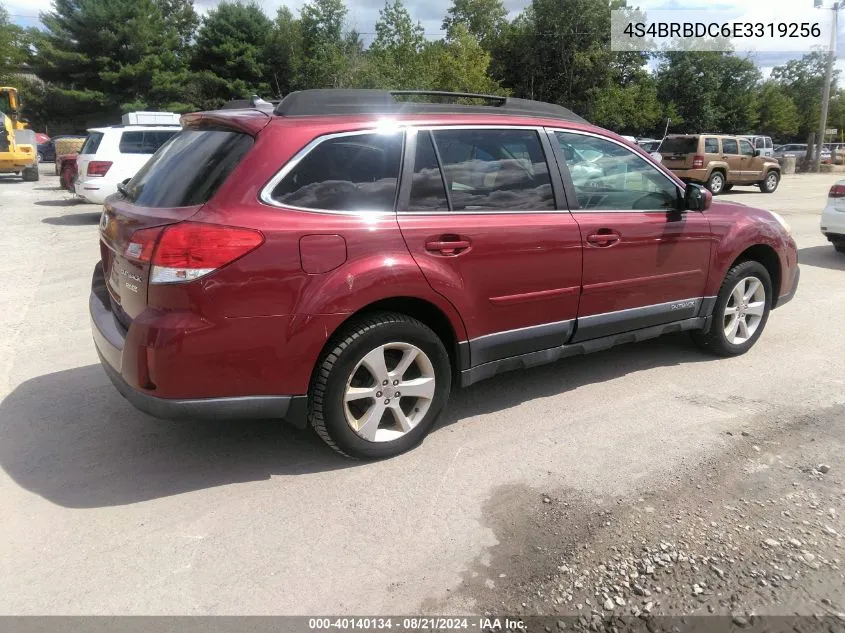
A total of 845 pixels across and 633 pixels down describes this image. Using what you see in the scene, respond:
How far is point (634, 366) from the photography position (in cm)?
511

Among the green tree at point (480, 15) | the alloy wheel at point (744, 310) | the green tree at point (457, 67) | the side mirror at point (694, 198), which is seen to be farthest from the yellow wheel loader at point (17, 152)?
the green tree at point (480, 15)

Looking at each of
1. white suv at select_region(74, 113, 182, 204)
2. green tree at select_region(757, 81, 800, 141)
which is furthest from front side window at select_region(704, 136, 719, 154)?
green tree at select_region(757, 81, 800, 141)

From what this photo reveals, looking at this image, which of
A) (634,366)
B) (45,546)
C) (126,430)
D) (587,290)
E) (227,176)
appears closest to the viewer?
(45,546)

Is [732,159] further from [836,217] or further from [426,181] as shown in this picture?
[426,181]

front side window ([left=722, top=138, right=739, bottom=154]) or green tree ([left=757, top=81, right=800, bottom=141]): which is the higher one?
green tree ([left=757, top=81, right=800, bottom=141])

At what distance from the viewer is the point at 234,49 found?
4428cm

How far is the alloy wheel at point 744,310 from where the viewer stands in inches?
202

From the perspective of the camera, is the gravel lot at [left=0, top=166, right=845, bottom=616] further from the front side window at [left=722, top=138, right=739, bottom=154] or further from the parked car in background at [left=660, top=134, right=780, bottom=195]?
the front side window at [left=722, top=138, right=739, bottom=154]

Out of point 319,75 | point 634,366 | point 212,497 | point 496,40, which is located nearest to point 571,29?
point 496,40

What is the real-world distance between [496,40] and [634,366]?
43006 millimetres

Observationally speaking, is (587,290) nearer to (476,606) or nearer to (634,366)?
(634,366)

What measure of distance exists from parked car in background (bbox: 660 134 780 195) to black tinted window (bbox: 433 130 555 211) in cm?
1821

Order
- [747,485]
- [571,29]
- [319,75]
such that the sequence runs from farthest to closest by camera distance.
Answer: [571,29]
[319,75]
[747,485]

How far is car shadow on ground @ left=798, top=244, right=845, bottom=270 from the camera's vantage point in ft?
30.0
